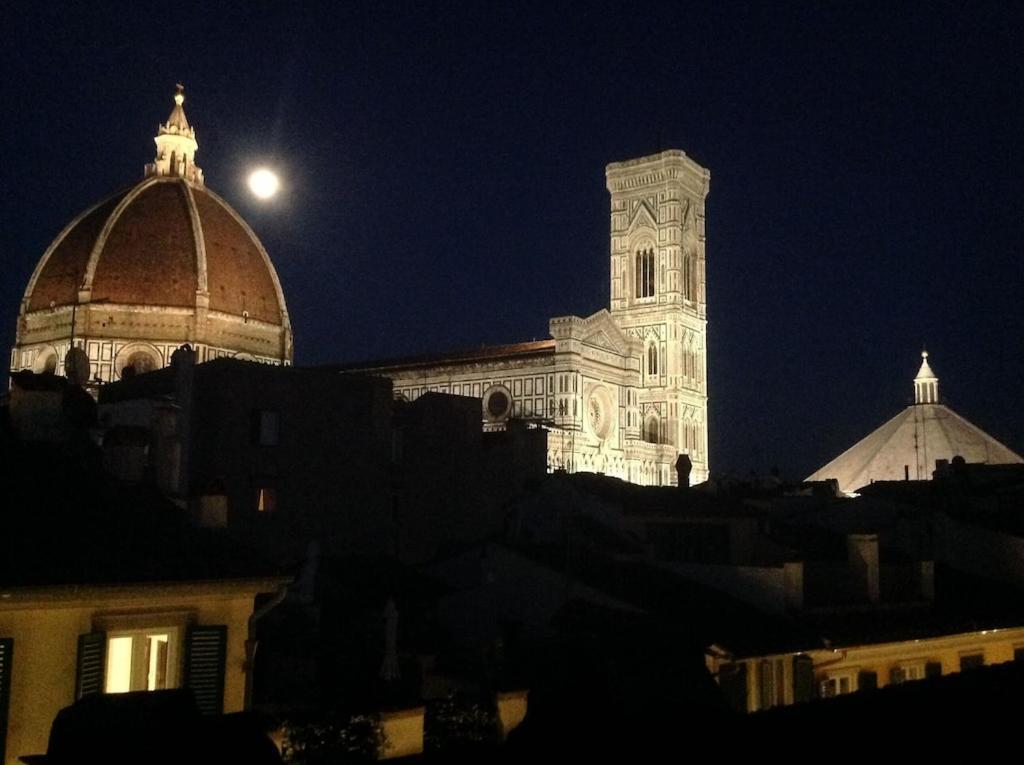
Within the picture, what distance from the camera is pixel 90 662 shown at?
33.9ft

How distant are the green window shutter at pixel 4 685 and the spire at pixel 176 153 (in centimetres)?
6730

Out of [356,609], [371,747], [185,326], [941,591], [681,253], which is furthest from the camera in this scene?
[681,253]

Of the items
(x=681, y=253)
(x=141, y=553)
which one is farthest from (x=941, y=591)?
(x=681, y=253)

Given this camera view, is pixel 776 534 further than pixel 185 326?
No

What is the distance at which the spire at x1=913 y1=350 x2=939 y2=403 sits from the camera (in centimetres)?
6569

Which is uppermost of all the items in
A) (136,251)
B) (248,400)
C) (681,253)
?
(681,253)

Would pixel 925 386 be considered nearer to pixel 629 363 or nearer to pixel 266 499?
pixel 629 363

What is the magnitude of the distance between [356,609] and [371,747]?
992 centimetres

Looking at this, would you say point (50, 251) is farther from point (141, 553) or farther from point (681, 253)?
point (141, 553)

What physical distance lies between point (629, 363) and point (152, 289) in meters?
31.3

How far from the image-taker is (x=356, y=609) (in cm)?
2036

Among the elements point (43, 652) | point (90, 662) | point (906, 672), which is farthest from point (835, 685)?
point (43, 652)

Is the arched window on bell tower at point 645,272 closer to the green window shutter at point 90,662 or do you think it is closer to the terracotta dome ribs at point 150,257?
the terracotta dome ribs at point 150,257

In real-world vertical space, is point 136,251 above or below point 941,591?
above
